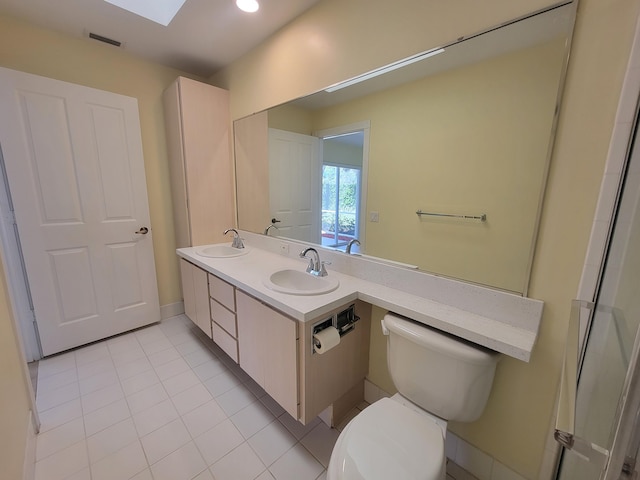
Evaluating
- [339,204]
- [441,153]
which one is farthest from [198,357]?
[441,153]

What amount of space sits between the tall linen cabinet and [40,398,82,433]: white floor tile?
133cm

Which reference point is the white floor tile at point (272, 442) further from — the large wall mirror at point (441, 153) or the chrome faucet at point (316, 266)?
the large wall mirror at point (441, 153)

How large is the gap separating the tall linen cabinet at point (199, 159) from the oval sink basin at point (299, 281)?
1.20m

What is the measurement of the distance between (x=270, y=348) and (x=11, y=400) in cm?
110

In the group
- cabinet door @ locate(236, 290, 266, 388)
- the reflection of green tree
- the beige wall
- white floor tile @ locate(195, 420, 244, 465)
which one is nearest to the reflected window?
the reflection of green tree

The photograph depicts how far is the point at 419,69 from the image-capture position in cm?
127

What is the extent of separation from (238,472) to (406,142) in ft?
6.05

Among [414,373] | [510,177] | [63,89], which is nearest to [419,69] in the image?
[510,177]

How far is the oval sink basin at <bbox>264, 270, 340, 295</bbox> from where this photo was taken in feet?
4.74

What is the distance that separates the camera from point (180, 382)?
183 cm

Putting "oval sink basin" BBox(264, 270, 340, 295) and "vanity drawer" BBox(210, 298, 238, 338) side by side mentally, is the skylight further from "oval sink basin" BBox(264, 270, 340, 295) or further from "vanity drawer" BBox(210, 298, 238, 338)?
"vanity drawer" BBox(210, 298, 238, 338)

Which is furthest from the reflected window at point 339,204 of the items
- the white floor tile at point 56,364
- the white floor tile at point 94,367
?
the white floor tile at point 56,364

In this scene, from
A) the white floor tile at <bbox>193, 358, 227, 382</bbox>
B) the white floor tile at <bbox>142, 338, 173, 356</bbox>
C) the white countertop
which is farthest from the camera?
the white floor tile at <bbox>142, 338, 173, 356</bbox>

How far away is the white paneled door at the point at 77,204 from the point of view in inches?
72.7
